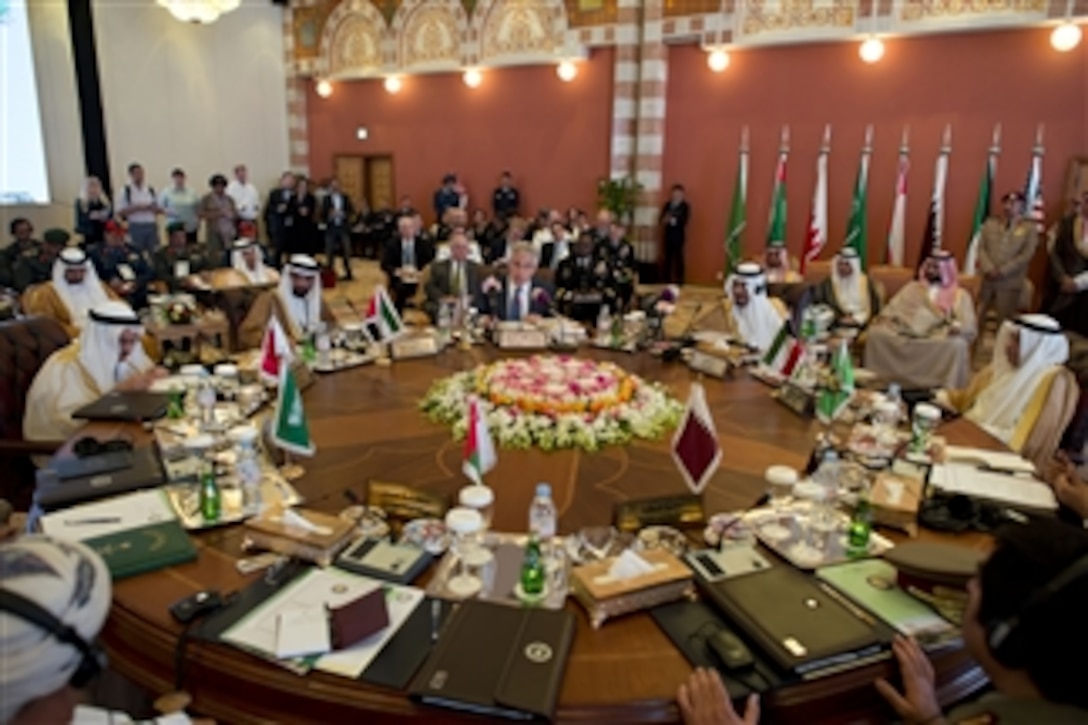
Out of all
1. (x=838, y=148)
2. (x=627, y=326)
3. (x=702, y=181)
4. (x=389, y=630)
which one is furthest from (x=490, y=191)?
(x=389, y=630)

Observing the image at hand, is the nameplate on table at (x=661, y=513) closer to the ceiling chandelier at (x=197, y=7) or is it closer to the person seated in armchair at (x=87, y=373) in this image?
the person seated in armchair at (x=87, y=373)

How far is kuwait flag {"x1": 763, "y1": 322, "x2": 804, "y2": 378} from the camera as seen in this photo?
3.63m

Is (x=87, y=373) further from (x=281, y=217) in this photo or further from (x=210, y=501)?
(x=281, y=217)

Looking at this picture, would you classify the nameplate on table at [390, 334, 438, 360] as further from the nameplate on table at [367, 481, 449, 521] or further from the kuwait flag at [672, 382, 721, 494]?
the kuwait flag at [672, 382, 721, 494]

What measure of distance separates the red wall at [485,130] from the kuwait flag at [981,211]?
4.81m

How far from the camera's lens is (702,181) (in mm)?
10102

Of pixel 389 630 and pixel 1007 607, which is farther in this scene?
pixel 389 630

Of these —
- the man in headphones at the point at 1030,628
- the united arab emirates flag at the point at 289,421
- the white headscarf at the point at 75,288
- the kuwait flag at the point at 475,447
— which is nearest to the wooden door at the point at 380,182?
the white headscarf at the point at 75,288

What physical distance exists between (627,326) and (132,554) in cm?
324

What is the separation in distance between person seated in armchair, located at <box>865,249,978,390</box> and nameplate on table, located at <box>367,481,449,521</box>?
430cm

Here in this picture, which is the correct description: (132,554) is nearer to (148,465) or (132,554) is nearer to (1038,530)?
(148,465)

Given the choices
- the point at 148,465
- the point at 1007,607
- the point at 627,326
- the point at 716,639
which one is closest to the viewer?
the point at 1007,607

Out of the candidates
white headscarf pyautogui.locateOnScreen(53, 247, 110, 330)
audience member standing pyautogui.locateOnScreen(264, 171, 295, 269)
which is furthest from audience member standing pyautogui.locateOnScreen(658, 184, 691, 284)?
white headscarf pyautogui.locateOnScreen(53, 247, 110, 330)

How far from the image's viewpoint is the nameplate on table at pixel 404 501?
85.4 inches
